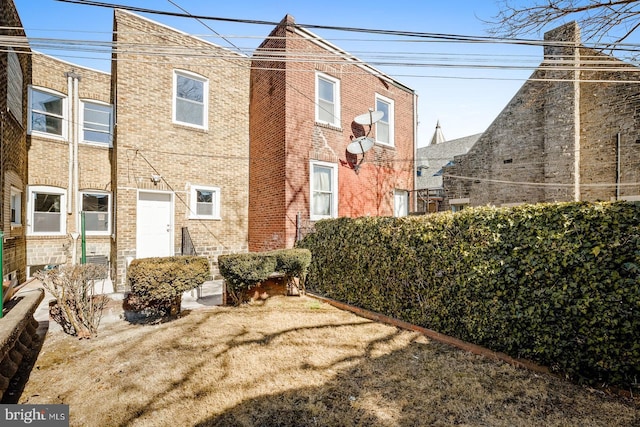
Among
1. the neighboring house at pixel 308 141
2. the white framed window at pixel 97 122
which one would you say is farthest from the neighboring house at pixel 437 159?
the white framed window at pixel 97 122

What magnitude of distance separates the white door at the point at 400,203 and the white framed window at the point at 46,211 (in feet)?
37.7

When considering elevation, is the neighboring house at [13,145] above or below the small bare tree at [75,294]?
above

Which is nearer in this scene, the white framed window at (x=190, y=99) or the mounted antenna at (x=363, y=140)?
the white framed window at (x=190, y=99)

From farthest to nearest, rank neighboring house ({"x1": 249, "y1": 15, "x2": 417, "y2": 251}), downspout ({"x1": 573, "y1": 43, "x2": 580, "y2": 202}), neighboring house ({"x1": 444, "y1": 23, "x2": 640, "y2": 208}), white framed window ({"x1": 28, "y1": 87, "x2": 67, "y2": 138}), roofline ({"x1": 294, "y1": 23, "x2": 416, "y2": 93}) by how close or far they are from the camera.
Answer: downspout ({"x1": 573, "y1": 43, "x2": 580, "y2": 202}), neighboring house ({"x1": 444, "y1": 23, "x2": 640, "y2": 208}), roofline ({"x1": 294, "y1": 23, "x2": 416, "y2": 93}), neighboring house ({"x1": 249, "y1": 15, "x2": 417, "y2": 251}), white framed window ({"x1": 28, "y1": 87, "x2": 67, "y2": 138})

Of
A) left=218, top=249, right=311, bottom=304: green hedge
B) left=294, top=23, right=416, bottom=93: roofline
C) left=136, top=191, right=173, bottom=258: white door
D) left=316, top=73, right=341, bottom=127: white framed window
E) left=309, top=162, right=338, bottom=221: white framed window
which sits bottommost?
left=218, top=249, right=311, bottom=304: green hedge

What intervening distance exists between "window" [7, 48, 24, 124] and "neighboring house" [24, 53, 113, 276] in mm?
889

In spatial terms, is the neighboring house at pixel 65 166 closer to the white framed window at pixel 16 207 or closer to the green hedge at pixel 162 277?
the white framed window at pixel 16 207

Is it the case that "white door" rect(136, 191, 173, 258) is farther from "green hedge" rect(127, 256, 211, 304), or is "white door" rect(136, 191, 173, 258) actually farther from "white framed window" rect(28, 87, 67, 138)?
"green hedge" rect(127, 256, 211, 304)

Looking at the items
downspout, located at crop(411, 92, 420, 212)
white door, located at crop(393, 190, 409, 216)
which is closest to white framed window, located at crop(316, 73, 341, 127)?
white door, located at crop(393, 190, 409, 216)

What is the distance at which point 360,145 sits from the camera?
1009cm

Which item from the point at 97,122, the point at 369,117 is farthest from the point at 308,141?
the point at 97,122

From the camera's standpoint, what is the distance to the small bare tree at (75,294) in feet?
15.6

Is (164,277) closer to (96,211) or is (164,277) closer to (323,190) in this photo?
(323,190)

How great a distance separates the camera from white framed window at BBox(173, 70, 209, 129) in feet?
30.7
